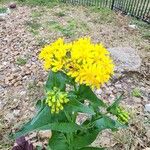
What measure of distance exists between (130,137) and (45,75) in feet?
5.25

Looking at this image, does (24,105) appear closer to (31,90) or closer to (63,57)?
(31,90)

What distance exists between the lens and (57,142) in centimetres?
266

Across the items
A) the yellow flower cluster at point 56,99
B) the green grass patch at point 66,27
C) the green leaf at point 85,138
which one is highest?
the yellow flower cluster at point 56,99

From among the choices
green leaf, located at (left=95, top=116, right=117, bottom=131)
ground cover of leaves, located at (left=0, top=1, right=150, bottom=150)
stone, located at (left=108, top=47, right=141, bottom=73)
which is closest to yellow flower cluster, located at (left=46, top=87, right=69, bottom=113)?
green leaf, located at (left=95, top=116, right=117, bottom=131)

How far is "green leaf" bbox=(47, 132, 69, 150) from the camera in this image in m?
2.64

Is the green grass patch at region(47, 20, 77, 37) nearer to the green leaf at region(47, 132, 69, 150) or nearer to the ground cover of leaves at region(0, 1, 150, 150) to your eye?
the ground cover of leaves at region(0, 1, 150, 150)

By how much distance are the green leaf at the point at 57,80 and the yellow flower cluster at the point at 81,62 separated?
0.37 feet

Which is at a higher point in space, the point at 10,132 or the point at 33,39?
the point at 10,132

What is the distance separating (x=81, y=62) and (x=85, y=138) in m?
0.81

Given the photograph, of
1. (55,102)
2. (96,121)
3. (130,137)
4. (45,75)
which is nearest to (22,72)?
(45,75)

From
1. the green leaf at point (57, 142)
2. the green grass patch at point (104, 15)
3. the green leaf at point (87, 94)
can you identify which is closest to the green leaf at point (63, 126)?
the green leaf at point (87, 94)

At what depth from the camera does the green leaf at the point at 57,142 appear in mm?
2641

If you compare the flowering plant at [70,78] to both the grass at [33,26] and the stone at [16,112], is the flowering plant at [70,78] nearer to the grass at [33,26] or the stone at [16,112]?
the stone at [16,112]

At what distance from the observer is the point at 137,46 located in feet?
18.9
